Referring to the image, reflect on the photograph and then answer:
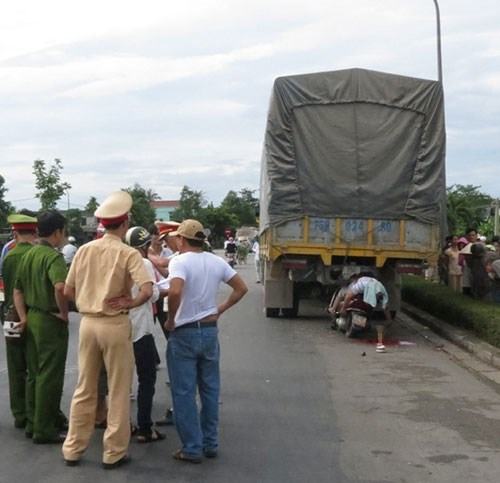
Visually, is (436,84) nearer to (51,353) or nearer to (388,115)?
(388,115)

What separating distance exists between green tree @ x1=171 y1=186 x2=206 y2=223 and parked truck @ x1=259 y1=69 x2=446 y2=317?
84210 mm

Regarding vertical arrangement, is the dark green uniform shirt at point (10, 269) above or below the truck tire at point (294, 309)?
above

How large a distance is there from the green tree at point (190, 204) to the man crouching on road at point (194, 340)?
92.7 metres

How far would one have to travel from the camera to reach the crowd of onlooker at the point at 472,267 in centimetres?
1733

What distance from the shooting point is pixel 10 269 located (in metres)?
7.46

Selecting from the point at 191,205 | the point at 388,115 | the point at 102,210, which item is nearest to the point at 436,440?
the point at 102,210

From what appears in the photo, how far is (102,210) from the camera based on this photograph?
639 cm

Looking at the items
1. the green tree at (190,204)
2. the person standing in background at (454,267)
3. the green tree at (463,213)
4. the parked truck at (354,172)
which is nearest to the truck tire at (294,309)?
the parked truck at (354,172)

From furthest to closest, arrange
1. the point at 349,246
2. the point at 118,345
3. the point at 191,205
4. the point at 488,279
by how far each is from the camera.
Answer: the point at 191,205, the point at 488,279, the point at 349,246, the point at 118,345

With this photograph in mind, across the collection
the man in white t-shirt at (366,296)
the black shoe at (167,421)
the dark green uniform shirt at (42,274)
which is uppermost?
Result: the dark green uniform shirt at (42,274)

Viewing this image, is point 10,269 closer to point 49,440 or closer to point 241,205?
point 49,440

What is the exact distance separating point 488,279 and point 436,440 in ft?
36.0

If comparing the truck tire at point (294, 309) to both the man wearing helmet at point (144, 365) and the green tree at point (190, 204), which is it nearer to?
the man wearing helmet at point (144, 365)

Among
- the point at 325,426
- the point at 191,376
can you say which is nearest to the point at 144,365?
the point at 191,376
